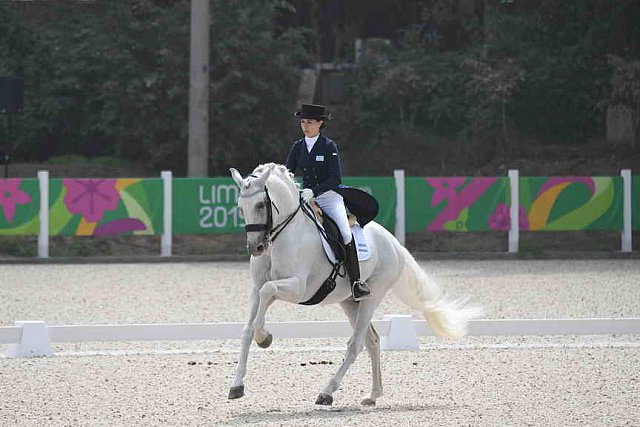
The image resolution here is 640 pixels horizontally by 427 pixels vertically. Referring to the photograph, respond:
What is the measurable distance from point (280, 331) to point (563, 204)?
11497 mm

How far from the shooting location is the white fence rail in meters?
10.8

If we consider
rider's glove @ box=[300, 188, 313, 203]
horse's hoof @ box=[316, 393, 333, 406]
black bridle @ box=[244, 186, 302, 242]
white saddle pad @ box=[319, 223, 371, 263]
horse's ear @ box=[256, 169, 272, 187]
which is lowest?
horse's hoof @ box=[316, 393, 333, 406]

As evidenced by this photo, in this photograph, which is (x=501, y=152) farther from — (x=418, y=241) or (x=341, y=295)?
(x=341, y=295)

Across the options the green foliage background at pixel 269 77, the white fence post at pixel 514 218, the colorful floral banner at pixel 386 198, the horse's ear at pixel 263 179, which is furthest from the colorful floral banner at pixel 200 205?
the horse's ear at pixel 263 179

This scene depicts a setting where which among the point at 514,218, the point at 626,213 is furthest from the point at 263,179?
the point at 626,213

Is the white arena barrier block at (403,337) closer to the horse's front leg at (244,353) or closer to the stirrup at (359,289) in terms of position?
the stirrup at (359,289)

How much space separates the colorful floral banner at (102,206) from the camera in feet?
67.9

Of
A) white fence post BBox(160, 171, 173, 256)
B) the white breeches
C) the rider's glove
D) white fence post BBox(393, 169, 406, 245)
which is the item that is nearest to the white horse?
the rider's glove

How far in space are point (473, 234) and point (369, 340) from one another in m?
14.5

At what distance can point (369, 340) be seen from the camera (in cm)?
910

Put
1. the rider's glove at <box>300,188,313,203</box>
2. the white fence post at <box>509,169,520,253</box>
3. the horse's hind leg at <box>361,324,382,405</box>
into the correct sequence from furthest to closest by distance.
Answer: the white fence post at <box>509,169,520,253</box> < the rider's glove at <box>300,188,313,203</box> < the horse's hind leg at <box>361,324,382,405</box>

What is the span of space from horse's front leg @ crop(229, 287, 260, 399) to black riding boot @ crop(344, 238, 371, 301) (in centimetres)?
72

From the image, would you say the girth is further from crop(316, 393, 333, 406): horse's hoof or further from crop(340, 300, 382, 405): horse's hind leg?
crop(316, 393, 333, 406): horse's hoof

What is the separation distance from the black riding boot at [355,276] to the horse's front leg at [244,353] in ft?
2.37
